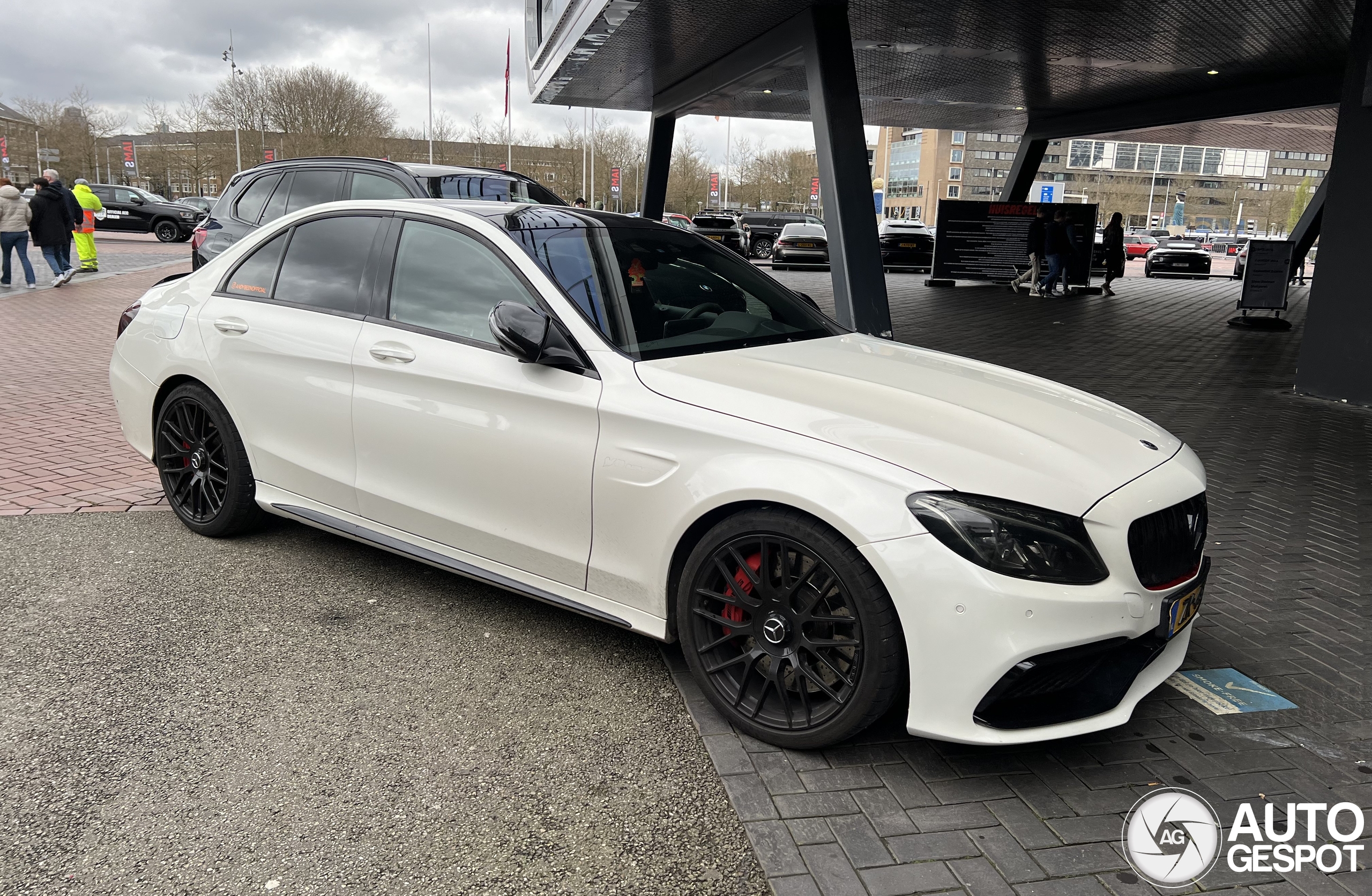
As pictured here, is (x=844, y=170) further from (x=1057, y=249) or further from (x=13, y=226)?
(x=13, y=226)

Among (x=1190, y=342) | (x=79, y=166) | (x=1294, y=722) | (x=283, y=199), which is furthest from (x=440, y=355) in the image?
(x=79, y=166)

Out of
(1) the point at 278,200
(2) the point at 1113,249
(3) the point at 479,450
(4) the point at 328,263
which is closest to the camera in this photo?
(3) the point at 479,450

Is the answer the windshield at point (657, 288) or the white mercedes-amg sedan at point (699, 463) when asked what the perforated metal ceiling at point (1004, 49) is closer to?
the windshield at point (657, 288)

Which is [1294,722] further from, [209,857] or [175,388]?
[175,388]

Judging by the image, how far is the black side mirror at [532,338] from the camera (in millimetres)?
3393

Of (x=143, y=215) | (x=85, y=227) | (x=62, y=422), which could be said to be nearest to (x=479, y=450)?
(x=62, y=422)

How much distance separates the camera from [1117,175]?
13162 cm

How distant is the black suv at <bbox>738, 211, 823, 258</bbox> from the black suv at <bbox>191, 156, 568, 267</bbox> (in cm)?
2707

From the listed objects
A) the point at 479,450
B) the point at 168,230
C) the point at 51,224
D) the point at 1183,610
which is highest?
the point at 51,224

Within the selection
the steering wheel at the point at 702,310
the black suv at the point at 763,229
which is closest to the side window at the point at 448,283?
the steering wheel at the point at 702,310

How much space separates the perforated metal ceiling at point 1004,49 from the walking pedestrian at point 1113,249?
3.00m

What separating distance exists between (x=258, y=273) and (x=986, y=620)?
367 centimetres

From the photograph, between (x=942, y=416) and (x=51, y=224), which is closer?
(x=942, y=416)

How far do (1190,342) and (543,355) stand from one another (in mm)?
13145
